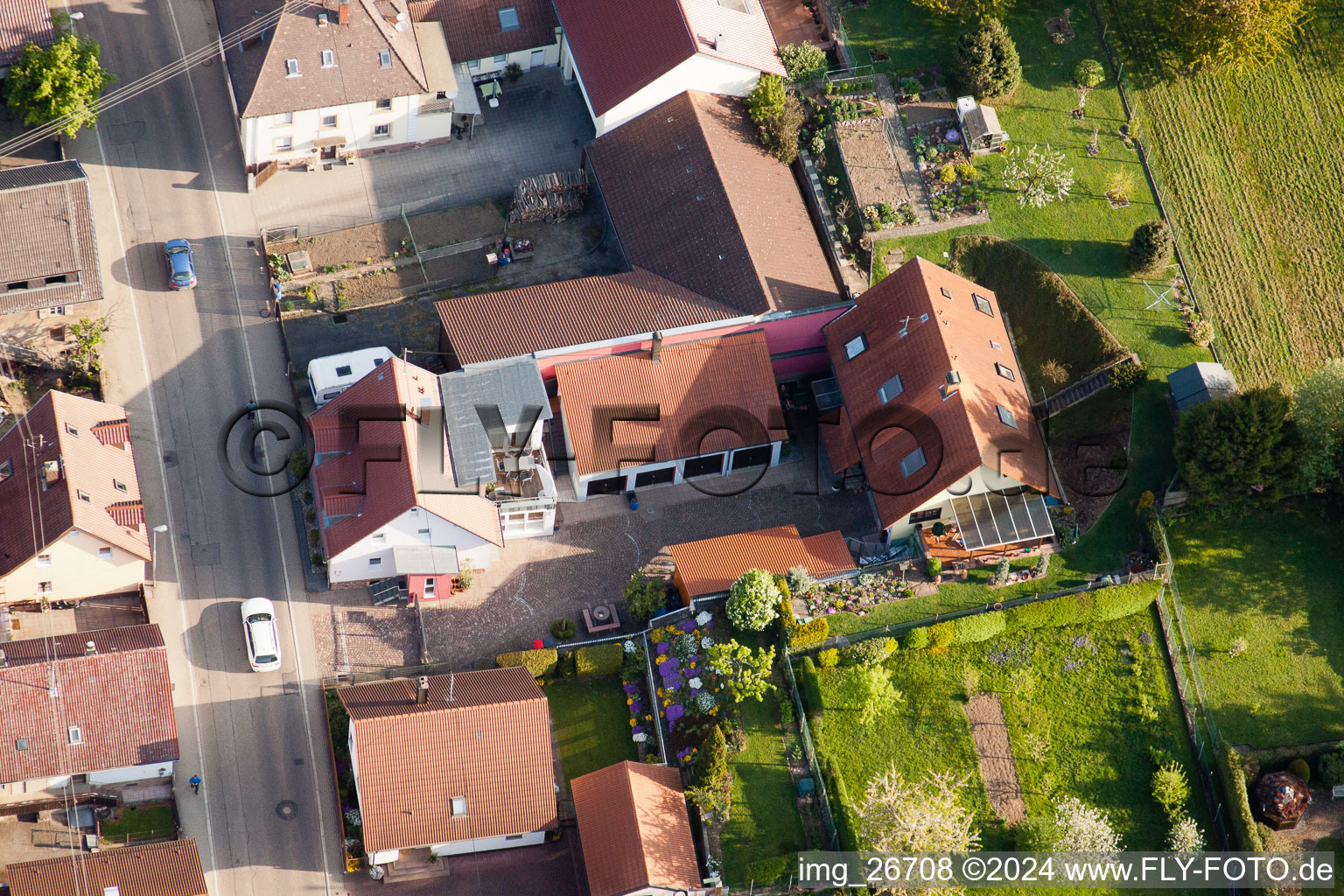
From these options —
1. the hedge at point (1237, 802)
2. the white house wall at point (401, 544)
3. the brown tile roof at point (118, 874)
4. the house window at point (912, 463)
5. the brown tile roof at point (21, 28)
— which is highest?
Answer: the brown tile roof at point (21, 28)

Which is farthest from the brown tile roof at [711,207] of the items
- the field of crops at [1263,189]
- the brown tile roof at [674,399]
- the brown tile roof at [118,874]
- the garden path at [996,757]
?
the brown tile roof at [118,874]

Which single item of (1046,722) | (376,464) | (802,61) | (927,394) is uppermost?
(802,61)

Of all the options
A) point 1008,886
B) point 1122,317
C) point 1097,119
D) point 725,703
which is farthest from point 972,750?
point 1097,119

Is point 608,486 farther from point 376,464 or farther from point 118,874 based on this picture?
point 118,874

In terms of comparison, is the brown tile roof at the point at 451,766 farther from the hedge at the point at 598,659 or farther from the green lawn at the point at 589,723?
the hedge at the point at 598,659

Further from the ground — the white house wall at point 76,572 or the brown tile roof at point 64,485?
the brown tile roof at point 64,485

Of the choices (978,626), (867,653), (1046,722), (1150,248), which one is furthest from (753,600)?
(1150,248)

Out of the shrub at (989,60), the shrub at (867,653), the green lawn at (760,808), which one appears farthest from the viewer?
the shrub at (989,60)
